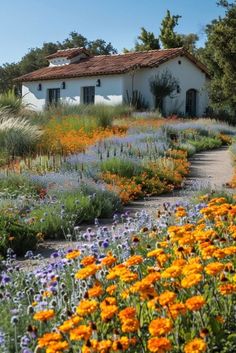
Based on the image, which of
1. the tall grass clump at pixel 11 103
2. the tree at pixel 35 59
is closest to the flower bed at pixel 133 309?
the tall grass clump at pixel 11 103

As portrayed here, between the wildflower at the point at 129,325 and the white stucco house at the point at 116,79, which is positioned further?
the white stucco house at the point at 116,79

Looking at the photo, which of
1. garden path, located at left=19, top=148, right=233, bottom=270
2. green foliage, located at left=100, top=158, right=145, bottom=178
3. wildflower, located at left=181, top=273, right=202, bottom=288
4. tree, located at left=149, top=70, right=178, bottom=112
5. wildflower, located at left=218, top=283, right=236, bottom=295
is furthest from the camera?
tree, located at left=149, top=70, right=178, bottom=112

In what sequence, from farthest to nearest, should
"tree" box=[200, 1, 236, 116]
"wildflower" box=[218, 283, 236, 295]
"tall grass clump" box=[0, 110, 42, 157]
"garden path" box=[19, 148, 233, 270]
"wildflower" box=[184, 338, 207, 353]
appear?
"tree" box=[200, 1, 236, 116] → "tall grass clump" box=[0, 110, 42, 157] → "garden path" box=[19, 148, 233, 270] → "wildflower" box=[218, 283, 236, 295] → "wildflower" box=[184, 338, 207, 353]

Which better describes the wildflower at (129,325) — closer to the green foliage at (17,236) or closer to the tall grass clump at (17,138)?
the green foliage at (17,236)

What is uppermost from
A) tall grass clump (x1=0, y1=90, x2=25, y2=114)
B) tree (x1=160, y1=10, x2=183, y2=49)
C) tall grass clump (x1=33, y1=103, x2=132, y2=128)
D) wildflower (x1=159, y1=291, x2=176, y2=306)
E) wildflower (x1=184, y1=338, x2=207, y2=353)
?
tree (x1=160, y1=10, x2=183, y2=49)

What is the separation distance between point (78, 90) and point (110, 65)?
287 cm

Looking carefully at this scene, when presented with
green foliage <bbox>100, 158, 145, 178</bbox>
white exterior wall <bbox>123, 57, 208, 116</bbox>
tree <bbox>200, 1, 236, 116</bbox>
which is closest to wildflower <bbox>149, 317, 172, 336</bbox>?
A: green foliage <bbox>100, 158, 145, 178</bbox>

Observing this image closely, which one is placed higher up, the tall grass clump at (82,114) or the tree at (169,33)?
the tree at (169,33)

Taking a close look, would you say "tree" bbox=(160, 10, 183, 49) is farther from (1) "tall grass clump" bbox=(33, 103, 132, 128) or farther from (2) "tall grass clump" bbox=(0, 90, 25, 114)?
(2) "tall grass clump" bbox=(0, 90, 25, 114)

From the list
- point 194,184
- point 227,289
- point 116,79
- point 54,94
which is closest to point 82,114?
point 116,79

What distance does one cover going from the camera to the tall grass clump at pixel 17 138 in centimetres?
1402

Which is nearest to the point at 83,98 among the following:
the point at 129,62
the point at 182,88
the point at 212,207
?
the point at 129,62

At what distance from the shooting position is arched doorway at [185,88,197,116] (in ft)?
124

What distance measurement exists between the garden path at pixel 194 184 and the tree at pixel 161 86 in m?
15.2
